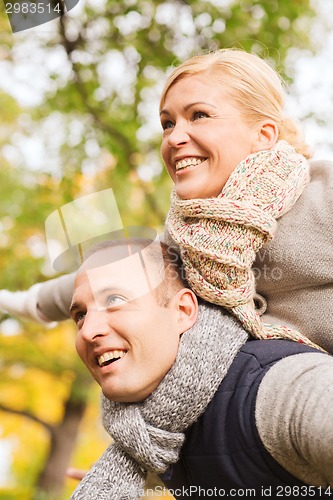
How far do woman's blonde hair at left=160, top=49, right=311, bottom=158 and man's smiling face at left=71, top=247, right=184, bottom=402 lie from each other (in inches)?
16.9

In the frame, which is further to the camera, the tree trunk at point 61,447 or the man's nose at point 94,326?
the tree trunk at point 61,447

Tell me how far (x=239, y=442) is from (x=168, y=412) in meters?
0.14

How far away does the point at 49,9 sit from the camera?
2.89 meters

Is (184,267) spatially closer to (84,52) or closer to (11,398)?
(84,52)

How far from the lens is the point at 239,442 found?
48.9 inches

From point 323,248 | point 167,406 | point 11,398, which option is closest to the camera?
point 167,406

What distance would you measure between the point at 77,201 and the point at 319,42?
10.1ft

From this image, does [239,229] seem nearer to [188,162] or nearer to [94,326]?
Answer: [188,162]

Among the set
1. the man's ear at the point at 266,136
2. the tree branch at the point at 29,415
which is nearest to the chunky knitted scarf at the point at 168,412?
the man's ear at the point at 266,136

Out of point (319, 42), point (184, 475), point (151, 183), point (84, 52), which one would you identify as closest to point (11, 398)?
point (151, 183)

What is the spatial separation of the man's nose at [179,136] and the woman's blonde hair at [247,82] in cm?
11

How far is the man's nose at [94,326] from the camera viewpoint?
4.23 ft
